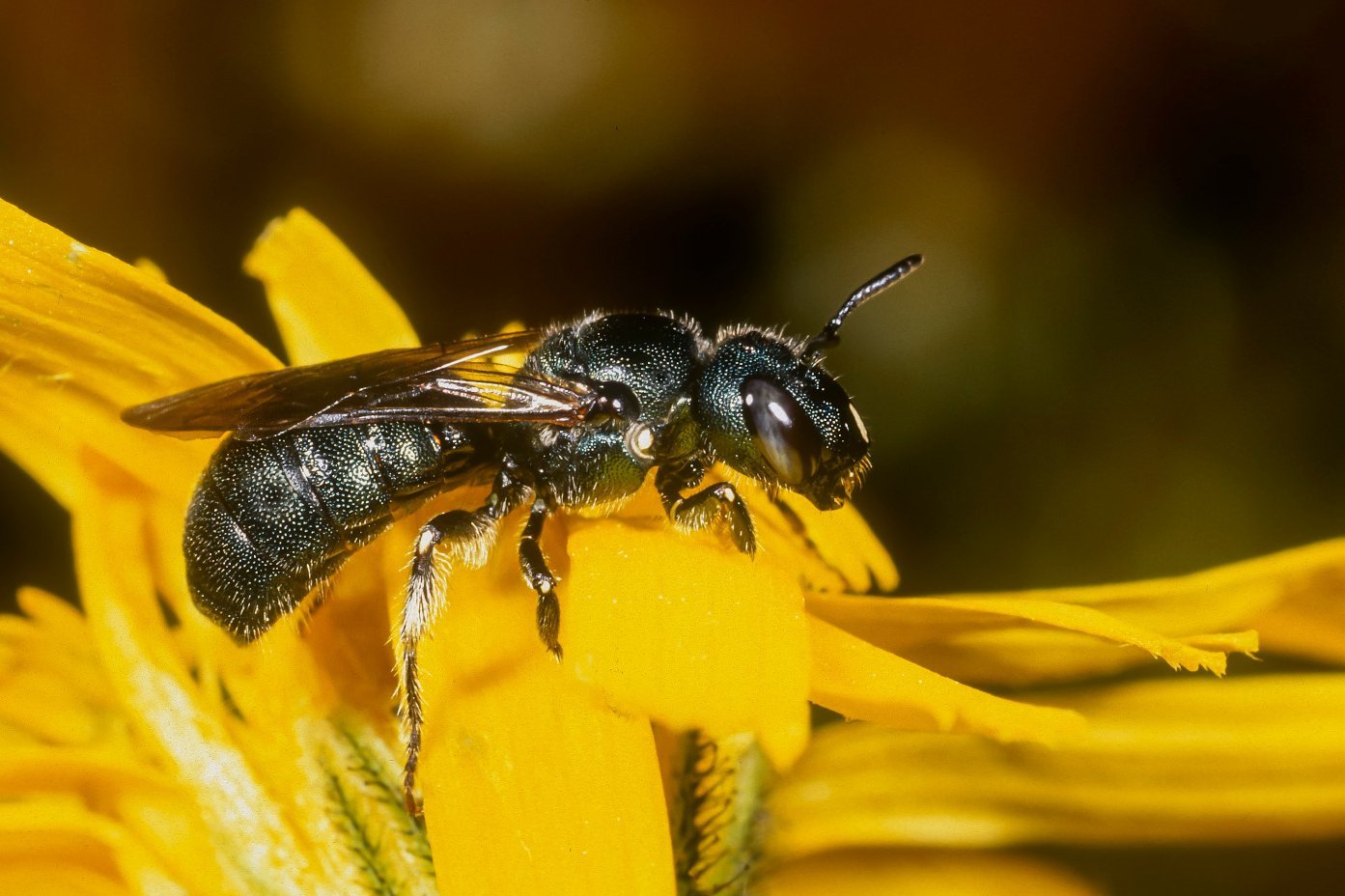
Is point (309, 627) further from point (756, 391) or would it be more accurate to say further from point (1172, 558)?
point (1172, 558)

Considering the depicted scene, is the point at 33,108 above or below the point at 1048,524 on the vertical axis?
above

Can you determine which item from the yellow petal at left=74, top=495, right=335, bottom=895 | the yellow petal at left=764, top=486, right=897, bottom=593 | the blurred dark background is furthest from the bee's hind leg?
the blurred dark background

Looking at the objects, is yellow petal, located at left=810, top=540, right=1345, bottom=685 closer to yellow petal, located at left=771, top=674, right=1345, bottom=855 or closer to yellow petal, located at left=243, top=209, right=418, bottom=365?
yellow petal, located at left=771, top=674, right=1345, bottom=855

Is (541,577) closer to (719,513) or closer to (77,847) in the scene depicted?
(719,513)

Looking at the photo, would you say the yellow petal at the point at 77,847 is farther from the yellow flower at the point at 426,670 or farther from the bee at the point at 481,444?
the bee at the point at 481,444

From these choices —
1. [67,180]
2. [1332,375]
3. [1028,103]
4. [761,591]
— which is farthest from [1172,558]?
[67,180]

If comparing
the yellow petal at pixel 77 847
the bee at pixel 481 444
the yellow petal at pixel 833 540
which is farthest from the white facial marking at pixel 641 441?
the yellow petal at pixel 77 847

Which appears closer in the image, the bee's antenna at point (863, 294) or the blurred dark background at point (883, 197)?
the bee's antenna at point (863, 294)

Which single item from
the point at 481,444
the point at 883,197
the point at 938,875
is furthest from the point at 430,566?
the point at 883,197
